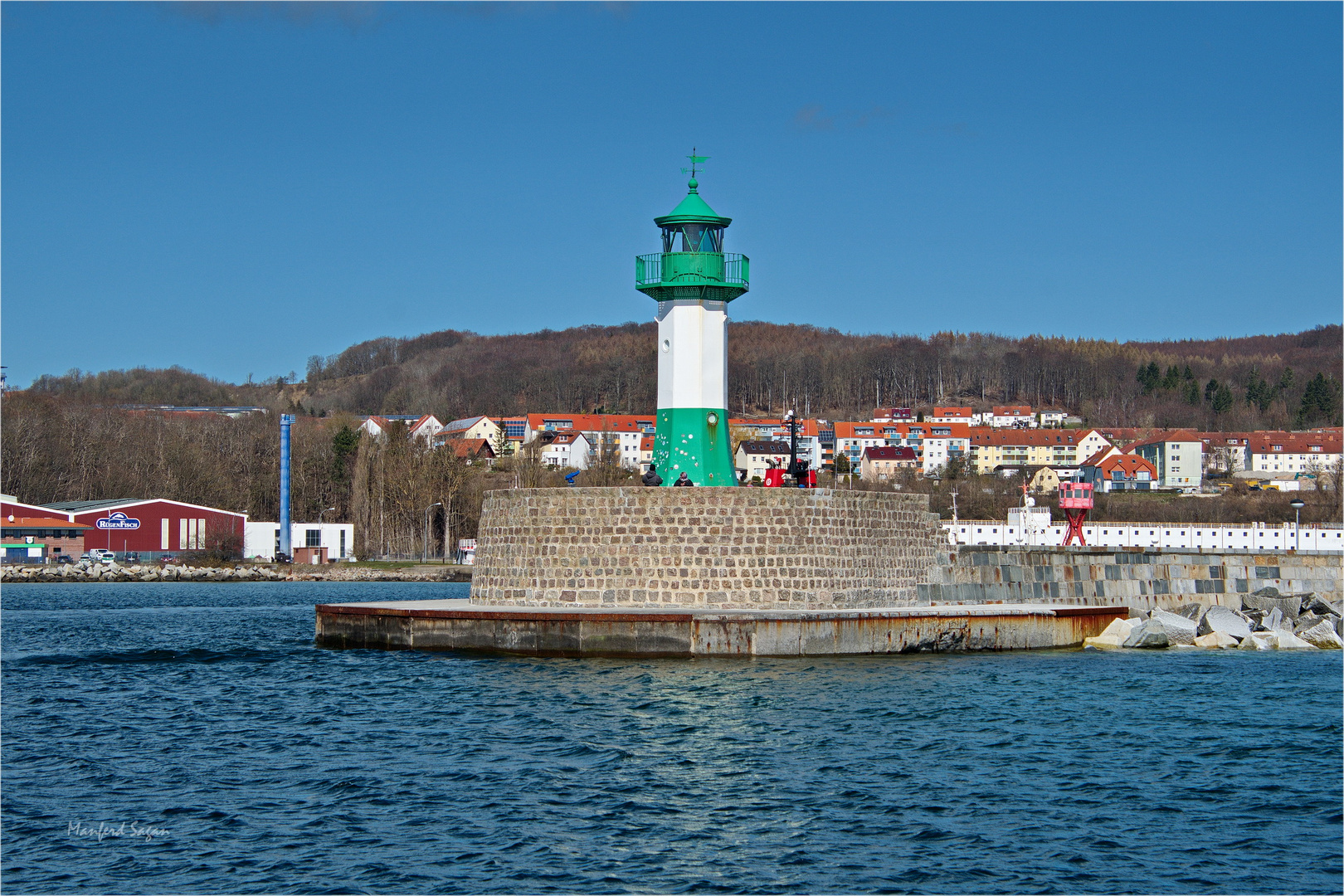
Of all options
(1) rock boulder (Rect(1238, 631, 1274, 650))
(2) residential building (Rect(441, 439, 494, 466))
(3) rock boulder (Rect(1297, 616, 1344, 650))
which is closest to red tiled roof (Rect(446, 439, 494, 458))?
(2) residential building (Rect(441, 439, 494, 466))

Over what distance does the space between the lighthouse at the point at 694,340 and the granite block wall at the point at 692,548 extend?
380 cm

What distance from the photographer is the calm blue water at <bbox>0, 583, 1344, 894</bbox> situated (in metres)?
10.6

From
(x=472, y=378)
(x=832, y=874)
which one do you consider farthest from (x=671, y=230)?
(x=472, y=378)

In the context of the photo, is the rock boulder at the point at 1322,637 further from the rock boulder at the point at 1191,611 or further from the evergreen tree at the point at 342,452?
the evergreen tree at the point at 342,452

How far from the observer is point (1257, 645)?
2598 cm

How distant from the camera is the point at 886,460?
124438 mm

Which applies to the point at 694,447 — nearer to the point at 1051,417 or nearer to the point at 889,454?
the point at 889,454

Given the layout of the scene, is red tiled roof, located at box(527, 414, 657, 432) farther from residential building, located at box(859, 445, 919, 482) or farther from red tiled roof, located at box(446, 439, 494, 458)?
residential building, located at box(859, 445, 919, 482)

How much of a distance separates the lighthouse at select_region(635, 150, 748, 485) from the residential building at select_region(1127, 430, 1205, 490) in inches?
3962

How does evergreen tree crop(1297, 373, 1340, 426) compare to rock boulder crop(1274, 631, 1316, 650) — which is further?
evergreen tree crop(1297, 373, 1340, 426)

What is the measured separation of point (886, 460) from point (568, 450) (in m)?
28.8

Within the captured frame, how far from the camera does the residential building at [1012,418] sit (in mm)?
153000

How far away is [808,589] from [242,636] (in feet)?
41.7

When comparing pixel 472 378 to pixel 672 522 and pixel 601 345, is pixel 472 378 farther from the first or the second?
pixel 672 522
